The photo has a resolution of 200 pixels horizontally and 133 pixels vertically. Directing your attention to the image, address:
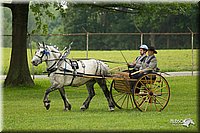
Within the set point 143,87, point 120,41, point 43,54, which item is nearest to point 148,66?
point 143,87

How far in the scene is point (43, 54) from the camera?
13.3 metres

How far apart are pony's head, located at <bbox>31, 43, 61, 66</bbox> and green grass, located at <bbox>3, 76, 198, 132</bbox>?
1221 mm

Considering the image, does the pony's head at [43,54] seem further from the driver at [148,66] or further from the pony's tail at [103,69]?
the driver at [148,66]

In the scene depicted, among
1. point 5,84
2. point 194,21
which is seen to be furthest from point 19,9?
point 194,21

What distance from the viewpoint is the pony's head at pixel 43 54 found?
13.3 meters

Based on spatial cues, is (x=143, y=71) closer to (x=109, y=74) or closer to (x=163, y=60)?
(x=109, y=74)

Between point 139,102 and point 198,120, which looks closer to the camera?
point 198,120

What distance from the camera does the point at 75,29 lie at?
58.7m

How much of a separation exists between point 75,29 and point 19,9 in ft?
125

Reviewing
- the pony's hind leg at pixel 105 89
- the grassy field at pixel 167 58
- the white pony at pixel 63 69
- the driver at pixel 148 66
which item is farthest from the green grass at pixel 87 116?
the grassy field at pixel 167 58

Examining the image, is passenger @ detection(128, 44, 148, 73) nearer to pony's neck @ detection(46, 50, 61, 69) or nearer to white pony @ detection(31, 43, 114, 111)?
white pony @ detection(31, 43, 114, 111)

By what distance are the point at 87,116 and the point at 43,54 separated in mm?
2041

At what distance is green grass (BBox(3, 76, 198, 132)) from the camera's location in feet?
34.7

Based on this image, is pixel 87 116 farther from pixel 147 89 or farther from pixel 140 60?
pixel 140 60
